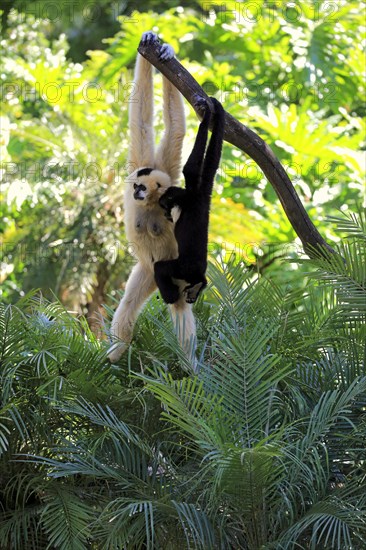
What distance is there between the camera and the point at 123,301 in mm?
4840

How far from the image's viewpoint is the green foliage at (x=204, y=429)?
147 inches

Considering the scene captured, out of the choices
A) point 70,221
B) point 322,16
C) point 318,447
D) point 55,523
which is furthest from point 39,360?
point 322,16

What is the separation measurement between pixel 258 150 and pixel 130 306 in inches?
44.3

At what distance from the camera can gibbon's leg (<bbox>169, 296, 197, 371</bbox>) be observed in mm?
4488

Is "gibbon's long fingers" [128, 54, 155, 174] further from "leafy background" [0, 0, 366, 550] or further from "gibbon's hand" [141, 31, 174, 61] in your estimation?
"gibbon's hand" [141, 31, 174, 61]

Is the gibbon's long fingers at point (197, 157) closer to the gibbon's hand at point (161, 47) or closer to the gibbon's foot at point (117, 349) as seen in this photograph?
the gibbon's hand at point (161, 47)

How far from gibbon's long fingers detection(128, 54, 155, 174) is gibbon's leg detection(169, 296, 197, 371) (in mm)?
858

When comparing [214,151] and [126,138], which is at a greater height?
[126,138]

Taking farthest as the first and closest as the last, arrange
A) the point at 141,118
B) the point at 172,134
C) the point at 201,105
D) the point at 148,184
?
1. the point at 141,118
2. the point at 172,134
3. the point at 148,184
4. the point at 201,105

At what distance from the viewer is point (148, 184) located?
→ 4500 mm

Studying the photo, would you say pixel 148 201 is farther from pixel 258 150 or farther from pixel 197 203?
pixel 258 150

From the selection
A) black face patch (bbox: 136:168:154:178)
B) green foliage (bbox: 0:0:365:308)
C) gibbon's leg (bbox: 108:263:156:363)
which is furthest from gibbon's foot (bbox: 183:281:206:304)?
green foliage (bbox: 0:0:365:308)

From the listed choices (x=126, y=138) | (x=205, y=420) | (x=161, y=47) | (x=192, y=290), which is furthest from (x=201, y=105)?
(x=126, y=138)

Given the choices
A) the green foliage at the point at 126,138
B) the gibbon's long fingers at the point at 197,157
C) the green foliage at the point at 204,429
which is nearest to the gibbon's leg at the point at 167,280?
the green foliage at the point at 204,429
